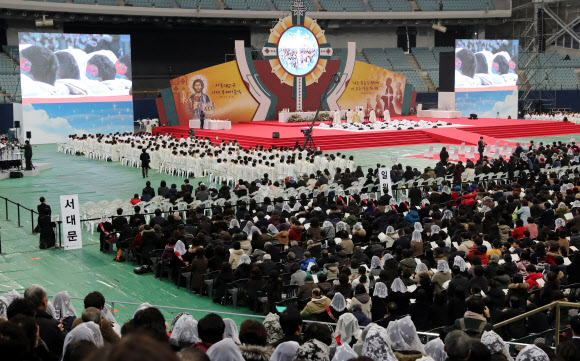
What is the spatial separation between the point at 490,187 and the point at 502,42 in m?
30.2

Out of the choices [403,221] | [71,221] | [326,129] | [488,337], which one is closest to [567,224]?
[403,221]

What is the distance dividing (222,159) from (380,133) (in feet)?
44.1

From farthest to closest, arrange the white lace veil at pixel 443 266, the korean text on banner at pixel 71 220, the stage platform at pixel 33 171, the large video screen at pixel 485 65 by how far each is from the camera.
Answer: the large video screen at pixel 485 65
the stage platform at pixel 33 171
the korean text on banner at pixel 71 220
the white lace veil at pixel 443 266

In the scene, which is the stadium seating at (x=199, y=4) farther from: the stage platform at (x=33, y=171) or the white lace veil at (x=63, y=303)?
the white lace veil at (x=63, y=303)

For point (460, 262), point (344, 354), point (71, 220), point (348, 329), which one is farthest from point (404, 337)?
point (71, 220)

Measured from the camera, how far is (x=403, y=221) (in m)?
14.1

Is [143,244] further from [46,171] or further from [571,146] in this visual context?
[571,146]

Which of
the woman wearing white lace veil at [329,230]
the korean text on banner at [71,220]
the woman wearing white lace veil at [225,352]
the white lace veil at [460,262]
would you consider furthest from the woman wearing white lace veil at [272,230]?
the woman wearing white lace veil at [225,352]

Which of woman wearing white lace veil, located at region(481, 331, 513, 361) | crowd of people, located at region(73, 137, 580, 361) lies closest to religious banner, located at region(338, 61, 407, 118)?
crowd of people, located at region(73, 137, 580, 361)

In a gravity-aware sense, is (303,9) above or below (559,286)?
above

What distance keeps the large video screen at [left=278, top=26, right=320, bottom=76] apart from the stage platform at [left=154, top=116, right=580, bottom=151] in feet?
11.8

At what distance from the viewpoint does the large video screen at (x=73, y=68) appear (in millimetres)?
34531

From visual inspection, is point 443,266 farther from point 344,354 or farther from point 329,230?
point 344,354

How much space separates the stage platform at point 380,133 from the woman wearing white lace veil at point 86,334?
25.5 meters
